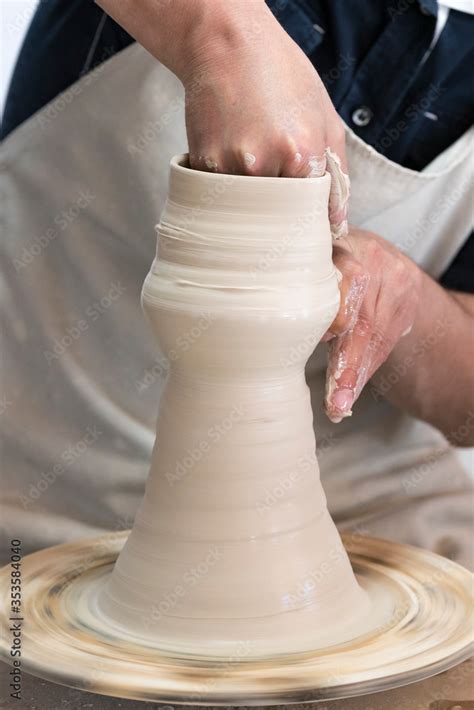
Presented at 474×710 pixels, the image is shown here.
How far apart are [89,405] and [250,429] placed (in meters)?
0.47

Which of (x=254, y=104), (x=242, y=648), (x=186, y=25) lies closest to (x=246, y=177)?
(x=254, y=104)

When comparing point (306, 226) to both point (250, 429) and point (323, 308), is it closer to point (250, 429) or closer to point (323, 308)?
point (323, 308)

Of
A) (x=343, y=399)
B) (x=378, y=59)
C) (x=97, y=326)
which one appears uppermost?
(x=378, y=59)

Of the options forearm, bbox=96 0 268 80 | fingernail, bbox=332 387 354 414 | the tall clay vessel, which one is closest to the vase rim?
the tall clay vessel

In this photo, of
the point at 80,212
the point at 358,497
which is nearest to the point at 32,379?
the point at 80,212

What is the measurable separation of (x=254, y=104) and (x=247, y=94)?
13mm

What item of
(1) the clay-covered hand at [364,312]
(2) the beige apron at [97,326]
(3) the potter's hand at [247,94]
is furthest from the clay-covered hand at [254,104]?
(2) the beige apron at [97,326]

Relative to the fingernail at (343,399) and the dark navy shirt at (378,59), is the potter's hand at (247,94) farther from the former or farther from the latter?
the dark navy shirt at (378,59)

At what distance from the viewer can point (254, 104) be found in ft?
2.71

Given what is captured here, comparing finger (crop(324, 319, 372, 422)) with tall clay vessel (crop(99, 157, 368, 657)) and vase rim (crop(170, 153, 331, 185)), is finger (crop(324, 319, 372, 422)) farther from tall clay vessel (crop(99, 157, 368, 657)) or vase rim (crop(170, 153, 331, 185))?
vase rim (crop(170, 153, 331, 185))

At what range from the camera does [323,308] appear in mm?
830

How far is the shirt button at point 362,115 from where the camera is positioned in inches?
49.2

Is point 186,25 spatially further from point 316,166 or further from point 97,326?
point 97,326

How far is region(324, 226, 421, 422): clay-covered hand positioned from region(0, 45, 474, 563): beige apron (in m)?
0.16
